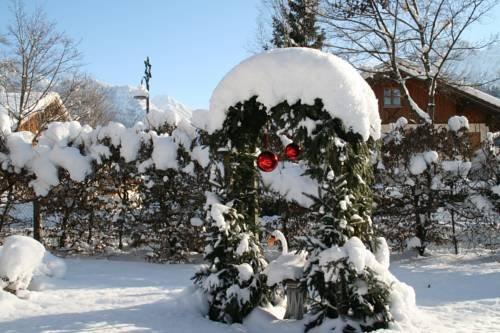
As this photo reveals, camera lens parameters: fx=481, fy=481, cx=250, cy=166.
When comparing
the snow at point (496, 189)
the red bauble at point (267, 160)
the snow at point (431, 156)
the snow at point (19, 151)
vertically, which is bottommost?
the snow at point (496, 189)

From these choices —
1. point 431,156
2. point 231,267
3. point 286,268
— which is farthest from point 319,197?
point 431,156

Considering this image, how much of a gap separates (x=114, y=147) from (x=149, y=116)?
1832 mm

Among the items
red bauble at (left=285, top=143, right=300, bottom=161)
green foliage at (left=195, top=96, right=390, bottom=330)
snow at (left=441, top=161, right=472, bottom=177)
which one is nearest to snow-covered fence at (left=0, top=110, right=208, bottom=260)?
green foliage at (left=195, top=96, right=390, bottom=330)

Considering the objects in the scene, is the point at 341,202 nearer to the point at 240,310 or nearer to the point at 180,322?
the point at 240,310

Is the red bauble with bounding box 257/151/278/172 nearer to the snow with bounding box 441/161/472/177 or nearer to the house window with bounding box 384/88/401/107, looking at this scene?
the snow with bounding box 441/161/472/177

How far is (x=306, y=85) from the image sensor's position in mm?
5207

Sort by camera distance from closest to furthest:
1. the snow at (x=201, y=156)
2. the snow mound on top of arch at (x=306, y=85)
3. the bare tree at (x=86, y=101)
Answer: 1. the snow mound on top of arch at (x=306, y=85)
2. the snow at (x=201, y=156)
3. the bare tree at (x=86, y=101)

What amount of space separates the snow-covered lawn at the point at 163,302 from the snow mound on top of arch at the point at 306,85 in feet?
7.60

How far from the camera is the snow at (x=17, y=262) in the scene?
6223 millimetres

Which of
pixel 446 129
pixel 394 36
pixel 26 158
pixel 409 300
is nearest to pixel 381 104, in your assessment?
pixel 394 36

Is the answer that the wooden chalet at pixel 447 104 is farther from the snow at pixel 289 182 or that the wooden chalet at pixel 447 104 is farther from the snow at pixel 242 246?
the snow at pixel 242 246

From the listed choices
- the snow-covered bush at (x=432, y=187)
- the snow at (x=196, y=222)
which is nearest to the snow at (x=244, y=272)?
the snow at (x=196, y=222)

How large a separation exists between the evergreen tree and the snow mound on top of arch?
1444cm

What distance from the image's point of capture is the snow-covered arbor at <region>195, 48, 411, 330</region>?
16.1 feet
